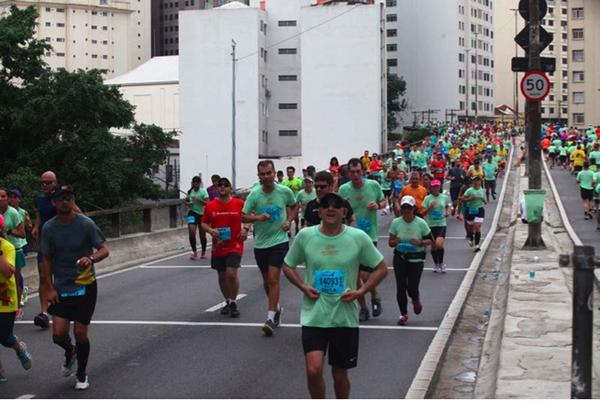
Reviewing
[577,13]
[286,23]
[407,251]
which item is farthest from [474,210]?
[577,13]

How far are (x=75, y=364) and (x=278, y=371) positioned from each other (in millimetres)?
1943

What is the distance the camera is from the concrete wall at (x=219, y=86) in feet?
278

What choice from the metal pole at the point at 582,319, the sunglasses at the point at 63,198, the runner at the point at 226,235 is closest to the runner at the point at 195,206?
the runner at the point at 226,235

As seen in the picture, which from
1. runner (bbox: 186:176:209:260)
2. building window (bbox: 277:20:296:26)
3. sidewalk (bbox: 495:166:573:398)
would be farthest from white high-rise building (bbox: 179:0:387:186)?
sidewalk (bbox: 495:166:573:398)

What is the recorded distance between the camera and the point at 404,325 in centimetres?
1218

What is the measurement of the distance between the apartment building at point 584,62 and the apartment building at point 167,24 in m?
73.7

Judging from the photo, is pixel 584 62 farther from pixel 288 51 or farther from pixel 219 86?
pixel 219 86

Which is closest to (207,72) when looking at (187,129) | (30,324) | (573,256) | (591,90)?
(187,129)

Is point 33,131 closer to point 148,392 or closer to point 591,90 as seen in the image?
point 148,392

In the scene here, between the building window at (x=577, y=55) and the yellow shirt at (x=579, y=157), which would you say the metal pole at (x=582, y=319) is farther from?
the building window at (x=577, y=55)

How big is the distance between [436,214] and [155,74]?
97890 millimetres

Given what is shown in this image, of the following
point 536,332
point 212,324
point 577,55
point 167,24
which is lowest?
point 212,324

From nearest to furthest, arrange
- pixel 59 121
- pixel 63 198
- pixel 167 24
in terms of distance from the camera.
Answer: pixel 63 198 < pixel 59 121 < pixel 167 24

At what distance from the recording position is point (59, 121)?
44031 millimetres
